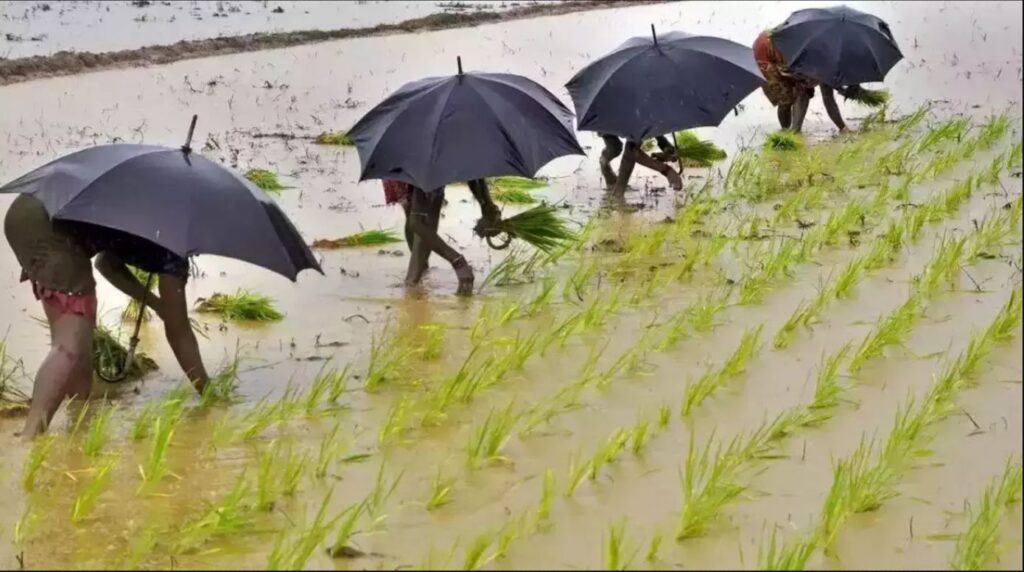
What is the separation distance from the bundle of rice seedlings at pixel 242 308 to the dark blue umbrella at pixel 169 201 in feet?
4.37

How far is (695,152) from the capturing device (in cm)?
922

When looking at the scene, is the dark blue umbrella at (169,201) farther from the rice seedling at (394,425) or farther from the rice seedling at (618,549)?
the rice seedling at (618,549)

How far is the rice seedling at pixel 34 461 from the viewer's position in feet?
12.8

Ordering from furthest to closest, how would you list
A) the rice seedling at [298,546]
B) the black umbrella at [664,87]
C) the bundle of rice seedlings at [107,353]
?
1. the black umbrella at [664,87]
2. the bundle of rice seedlings at [107,353]
3. the rice seedling at [298,546]

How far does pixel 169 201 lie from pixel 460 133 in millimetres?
1838

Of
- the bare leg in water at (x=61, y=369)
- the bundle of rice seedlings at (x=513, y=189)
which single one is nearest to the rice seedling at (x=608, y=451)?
the bare leg in water at (x=61, y=369)

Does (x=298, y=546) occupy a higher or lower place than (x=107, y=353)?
higher

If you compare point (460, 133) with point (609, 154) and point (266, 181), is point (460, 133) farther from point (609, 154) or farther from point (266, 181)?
point (609, 154)

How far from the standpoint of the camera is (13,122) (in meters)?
9.61

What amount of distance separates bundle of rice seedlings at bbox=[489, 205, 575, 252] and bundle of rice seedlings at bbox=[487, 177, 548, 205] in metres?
1.74

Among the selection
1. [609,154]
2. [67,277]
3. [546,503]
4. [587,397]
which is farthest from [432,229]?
[609,154]

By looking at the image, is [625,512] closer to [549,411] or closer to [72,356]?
[549,411]

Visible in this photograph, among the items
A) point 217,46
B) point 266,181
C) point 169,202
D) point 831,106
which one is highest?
point 169,202

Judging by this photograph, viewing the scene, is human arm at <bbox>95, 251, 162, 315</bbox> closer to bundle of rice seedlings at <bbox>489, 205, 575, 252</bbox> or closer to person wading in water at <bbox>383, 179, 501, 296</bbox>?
person wading in water at <bbox>383, 179, 501, 296</bbox>
